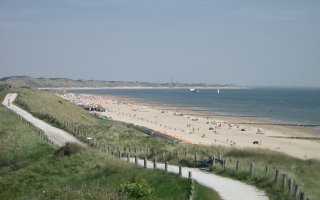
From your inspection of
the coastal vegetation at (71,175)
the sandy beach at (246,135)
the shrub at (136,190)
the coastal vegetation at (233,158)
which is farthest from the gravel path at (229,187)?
the sandy beach at (246,135)

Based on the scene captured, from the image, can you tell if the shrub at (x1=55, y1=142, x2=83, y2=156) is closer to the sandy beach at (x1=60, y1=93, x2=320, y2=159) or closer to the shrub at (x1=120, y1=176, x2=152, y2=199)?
the shrub at (x1=120, y1=176, x2=152, y2=199)

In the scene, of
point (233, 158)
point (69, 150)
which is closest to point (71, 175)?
point (69, 150)

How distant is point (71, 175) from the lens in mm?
28875

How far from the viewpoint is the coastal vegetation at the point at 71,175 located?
63.2 ft

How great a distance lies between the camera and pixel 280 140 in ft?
220

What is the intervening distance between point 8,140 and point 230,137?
3580cm

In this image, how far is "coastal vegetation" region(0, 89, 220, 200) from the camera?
19.2 metres

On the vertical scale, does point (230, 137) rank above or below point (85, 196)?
below

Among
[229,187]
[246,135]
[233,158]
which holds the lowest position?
[246,135]

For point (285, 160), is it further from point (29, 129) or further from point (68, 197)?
point (29, 129)

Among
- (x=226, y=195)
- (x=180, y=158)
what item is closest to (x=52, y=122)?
(x=180, y=158)

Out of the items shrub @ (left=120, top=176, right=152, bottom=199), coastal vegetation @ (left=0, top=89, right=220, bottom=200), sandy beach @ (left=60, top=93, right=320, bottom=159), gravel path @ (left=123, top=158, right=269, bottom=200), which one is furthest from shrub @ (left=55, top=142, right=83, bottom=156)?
sandy beach @ (left=60, top=93, right=320, bottom=159)

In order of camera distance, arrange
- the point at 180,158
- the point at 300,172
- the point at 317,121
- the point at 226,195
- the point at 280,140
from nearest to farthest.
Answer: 1. the point at 226,195
2. the point at 300,172
3. the point at 180,158
4. the point at 280,140
5. the point at 317,121

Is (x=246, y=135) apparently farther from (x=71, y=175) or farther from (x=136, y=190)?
(x=136, y=190)
